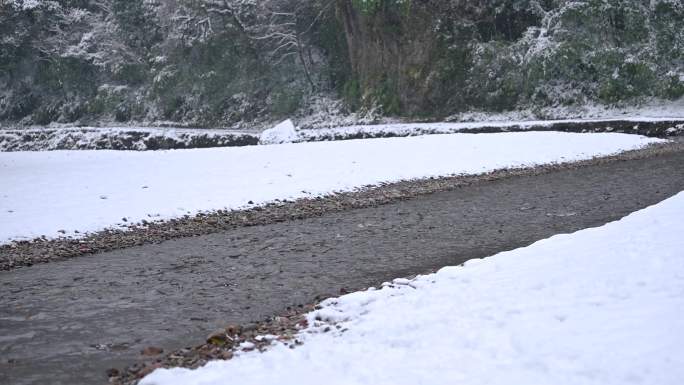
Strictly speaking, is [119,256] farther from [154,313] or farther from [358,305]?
[358,305]

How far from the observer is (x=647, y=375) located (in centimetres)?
428

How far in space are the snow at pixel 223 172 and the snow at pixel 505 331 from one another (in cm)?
792

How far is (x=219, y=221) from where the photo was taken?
12969 mm

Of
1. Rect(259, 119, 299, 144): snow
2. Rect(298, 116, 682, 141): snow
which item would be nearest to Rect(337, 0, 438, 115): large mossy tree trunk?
Rect(298, 116, 682, 141): snow

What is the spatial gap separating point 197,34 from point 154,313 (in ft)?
136

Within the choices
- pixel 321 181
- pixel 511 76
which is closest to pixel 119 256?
pixel 321 181

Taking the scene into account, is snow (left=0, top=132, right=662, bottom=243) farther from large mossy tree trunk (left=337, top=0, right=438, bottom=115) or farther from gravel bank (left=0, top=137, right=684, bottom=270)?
large mossy tree trunk (left=337, top=0, right=438, bottom=115)

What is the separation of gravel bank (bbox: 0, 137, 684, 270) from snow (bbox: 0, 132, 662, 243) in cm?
40

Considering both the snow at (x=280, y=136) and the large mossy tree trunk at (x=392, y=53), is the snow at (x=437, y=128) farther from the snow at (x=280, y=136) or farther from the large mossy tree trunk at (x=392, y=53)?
the large mossy tree trunk at (x=392, y=53)

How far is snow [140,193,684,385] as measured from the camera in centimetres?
460

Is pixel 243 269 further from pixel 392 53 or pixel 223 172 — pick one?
pixel 392 53

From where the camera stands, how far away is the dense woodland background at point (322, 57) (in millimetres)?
31078

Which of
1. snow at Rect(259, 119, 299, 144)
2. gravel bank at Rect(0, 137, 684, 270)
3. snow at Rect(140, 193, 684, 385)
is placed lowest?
snow at Rect(259, 119, 299, 144)

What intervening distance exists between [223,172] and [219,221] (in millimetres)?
5088
